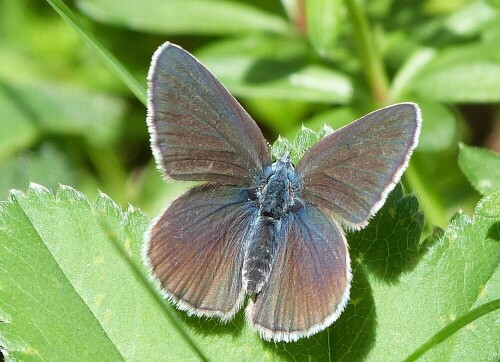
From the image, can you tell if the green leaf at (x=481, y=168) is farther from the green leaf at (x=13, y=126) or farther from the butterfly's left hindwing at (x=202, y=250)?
the green leaf at (x=13, y=126)

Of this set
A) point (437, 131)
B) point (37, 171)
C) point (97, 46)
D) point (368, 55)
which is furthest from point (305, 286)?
point (37, 171)

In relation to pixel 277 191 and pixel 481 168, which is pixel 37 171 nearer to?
pixel 277 191

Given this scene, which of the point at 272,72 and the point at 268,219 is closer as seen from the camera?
the point at 268,219

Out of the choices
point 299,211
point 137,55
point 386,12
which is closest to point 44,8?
point 137,55

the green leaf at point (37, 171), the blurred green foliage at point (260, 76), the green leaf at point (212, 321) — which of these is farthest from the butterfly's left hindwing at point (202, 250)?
the green leaf at point (37, 171)

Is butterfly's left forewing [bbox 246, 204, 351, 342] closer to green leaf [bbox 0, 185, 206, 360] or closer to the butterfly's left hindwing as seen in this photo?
the butterfly's left hindwing

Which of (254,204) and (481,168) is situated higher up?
(254,204)

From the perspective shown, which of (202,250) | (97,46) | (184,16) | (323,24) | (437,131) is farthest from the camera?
(184,16)
